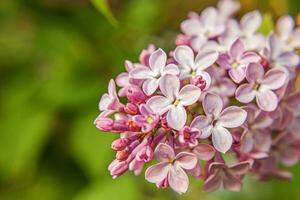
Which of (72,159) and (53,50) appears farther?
(72,159)

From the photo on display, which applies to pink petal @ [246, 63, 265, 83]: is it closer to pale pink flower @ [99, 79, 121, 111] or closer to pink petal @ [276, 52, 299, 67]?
pink petal @ [276, 52, 299, 67]

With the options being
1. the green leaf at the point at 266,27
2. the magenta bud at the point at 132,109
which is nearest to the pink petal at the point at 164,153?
the magenta bud at the point at 132,109

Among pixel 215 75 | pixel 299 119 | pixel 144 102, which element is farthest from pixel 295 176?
pixel 144 102

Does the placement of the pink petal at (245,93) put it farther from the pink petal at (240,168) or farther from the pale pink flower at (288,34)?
the pale pink flower at (288,34)

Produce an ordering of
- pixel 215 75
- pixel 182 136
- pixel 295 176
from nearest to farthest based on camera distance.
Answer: pixel 182 136 < pixel 215 75 < pixel 295 176

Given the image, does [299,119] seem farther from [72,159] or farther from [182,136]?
[72,159]

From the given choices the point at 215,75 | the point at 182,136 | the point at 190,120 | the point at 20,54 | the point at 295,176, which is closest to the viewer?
the point at 182,136

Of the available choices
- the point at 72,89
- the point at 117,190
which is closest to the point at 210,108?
the point at 117,190
